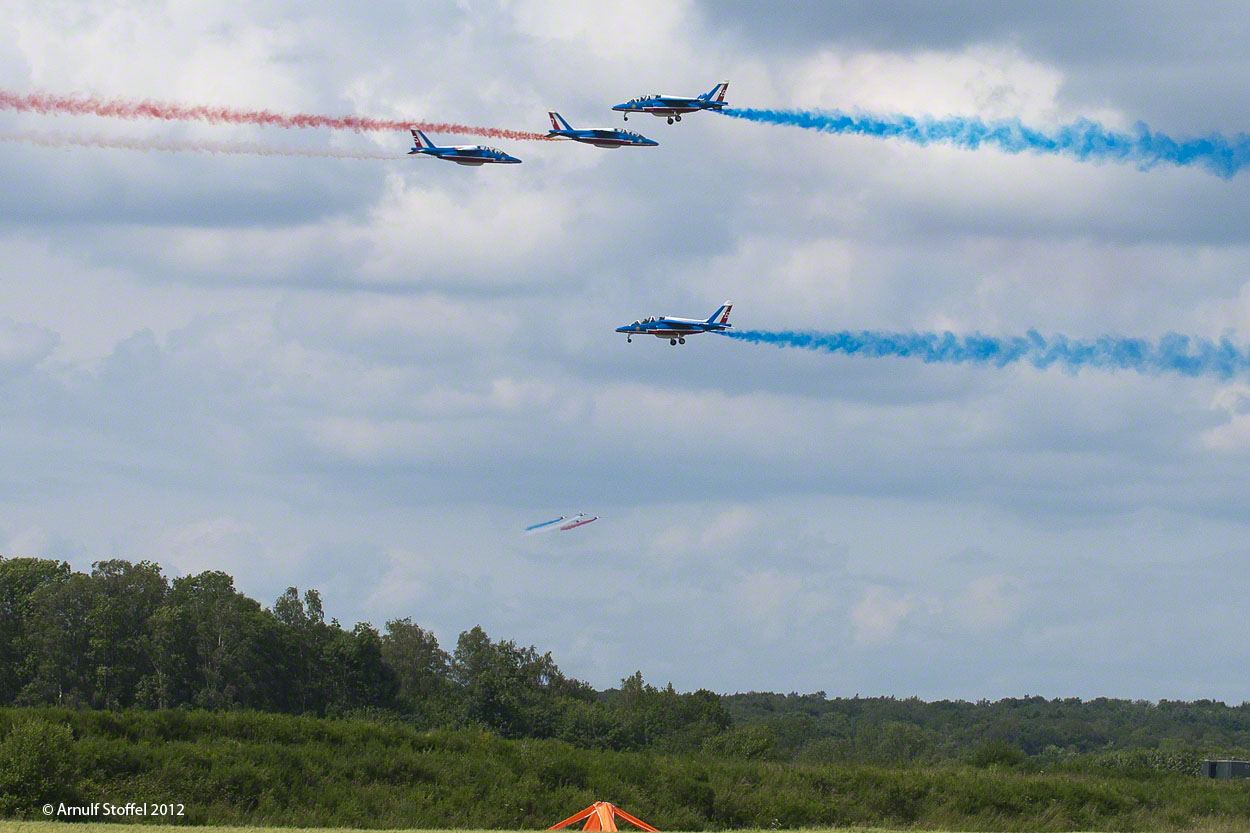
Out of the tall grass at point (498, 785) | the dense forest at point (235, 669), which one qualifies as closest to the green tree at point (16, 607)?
the dense forest at point (235, 669)

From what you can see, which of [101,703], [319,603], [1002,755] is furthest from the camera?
[319,603]

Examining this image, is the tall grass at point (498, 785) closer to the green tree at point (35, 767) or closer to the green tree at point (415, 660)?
the green tree at point (35, 767)

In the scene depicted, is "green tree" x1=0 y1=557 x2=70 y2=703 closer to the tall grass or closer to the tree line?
the tree line

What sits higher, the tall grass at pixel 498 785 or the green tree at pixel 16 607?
the green tree at pixel 16 607

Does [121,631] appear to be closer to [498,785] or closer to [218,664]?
[218,664]

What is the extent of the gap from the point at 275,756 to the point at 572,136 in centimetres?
4912

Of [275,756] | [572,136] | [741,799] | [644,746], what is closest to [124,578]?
[644,746]

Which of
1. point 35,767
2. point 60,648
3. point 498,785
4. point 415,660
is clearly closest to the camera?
point 35,767

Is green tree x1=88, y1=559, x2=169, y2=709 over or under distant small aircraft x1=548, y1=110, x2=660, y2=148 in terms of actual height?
under

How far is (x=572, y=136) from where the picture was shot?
102500mm

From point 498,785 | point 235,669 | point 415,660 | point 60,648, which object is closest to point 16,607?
point 60,648

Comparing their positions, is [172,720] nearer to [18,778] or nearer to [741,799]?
[18,778]

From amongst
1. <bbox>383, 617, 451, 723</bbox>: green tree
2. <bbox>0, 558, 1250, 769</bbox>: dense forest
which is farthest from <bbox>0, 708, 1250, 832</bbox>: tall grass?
<bbox>383, 617, 451, 723</bbox>: green tree

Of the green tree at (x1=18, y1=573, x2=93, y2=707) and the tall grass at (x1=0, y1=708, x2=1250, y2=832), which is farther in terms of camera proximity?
the green tree at (x1=18, y1=573, x2=93, y2=707)
